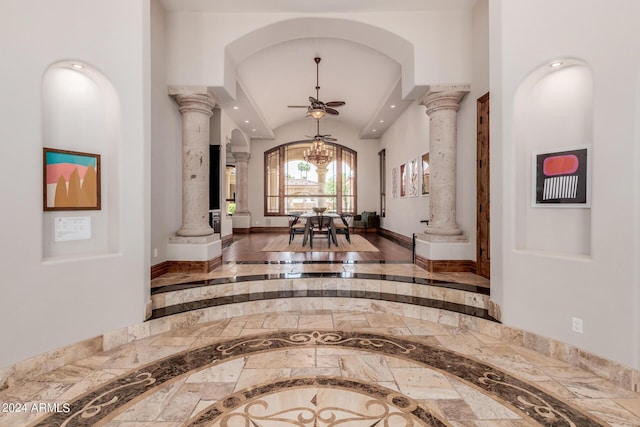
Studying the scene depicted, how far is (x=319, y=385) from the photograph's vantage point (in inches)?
84.3

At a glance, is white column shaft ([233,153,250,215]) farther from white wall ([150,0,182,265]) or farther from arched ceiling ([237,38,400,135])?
white wall ([150,0,182,265])

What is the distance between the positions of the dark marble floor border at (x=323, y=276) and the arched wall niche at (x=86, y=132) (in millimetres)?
983

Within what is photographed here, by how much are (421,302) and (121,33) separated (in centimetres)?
423

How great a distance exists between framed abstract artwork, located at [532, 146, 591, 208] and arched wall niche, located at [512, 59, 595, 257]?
0.05 meters

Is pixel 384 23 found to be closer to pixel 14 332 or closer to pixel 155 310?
pixel 155 310

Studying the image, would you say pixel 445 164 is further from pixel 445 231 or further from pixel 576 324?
pixel 576 324

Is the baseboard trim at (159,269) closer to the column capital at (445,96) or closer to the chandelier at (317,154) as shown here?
the column capital at (445,96)

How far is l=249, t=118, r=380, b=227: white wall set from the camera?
1143 centimetres

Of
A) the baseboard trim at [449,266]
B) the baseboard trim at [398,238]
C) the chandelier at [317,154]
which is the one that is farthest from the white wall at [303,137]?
the baseboard trim at [449,266]

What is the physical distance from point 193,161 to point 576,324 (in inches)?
191

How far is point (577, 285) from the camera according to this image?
246cm

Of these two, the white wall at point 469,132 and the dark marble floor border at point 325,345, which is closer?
the dark marble floor border at point 325,345

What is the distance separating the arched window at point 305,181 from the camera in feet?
38.3

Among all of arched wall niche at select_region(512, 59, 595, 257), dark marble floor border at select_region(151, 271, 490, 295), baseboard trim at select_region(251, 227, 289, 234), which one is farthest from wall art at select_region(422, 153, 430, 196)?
baseboard trim at select_region(251, 227, 289, 234)
